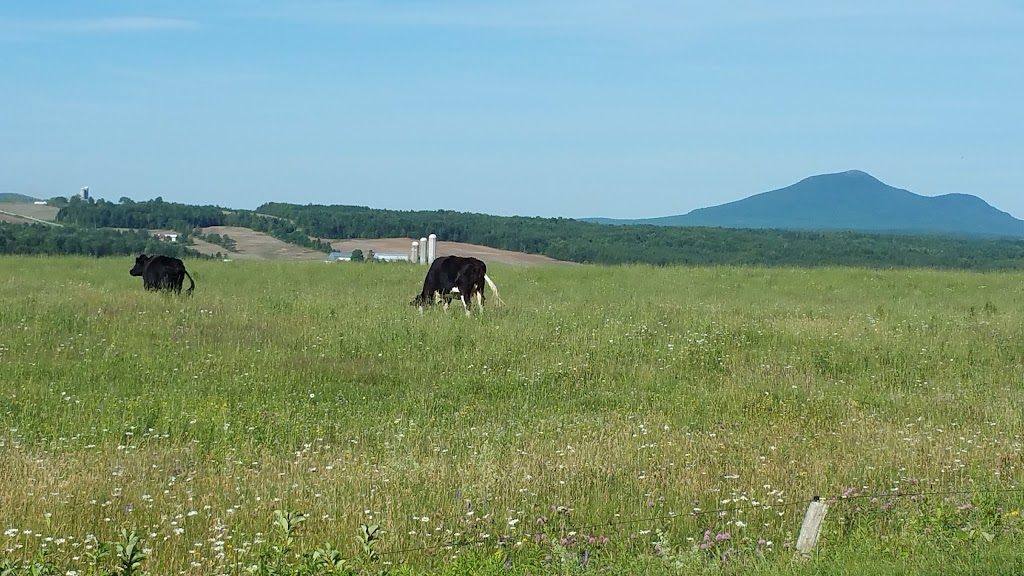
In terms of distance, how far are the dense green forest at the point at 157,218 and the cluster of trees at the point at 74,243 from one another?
1216cm

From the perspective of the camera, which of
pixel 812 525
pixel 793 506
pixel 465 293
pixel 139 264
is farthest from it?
pixel 139 264

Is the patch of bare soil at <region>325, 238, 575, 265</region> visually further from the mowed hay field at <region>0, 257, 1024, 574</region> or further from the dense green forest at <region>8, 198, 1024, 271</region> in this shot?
the mowed hay field at <region>0, 257, 1024, 574</region>

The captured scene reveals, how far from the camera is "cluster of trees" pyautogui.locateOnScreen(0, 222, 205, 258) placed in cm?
4825

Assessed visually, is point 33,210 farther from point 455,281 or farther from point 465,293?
point 465,293

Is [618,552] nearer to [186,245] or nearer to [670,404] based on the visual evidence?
[670,404]

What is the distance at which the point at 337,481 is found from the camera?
9.05 metres

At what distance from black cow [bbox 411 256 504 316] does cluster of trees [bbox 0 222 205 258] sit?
84.9ft

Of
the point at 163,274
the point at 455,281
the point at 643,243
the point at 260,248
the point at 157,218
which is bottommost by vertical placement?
the point at 260,248

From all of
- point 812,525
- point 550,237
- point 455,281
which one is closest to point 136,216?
point 550,237

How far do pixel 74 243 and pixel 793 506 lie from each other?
1829 inches

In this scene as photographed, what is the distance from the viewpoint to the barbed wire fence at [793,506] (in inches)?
276

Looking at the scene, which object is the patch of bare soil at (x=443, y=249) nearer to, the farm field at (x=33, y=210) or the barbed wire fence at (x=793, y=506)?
the farm field at (x=33, y=210)

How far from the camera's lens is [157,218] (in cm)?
7269

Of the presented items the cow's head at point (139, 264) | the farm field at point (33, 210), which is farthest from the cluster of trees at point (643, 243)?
the cow's head at point (139, 264)
